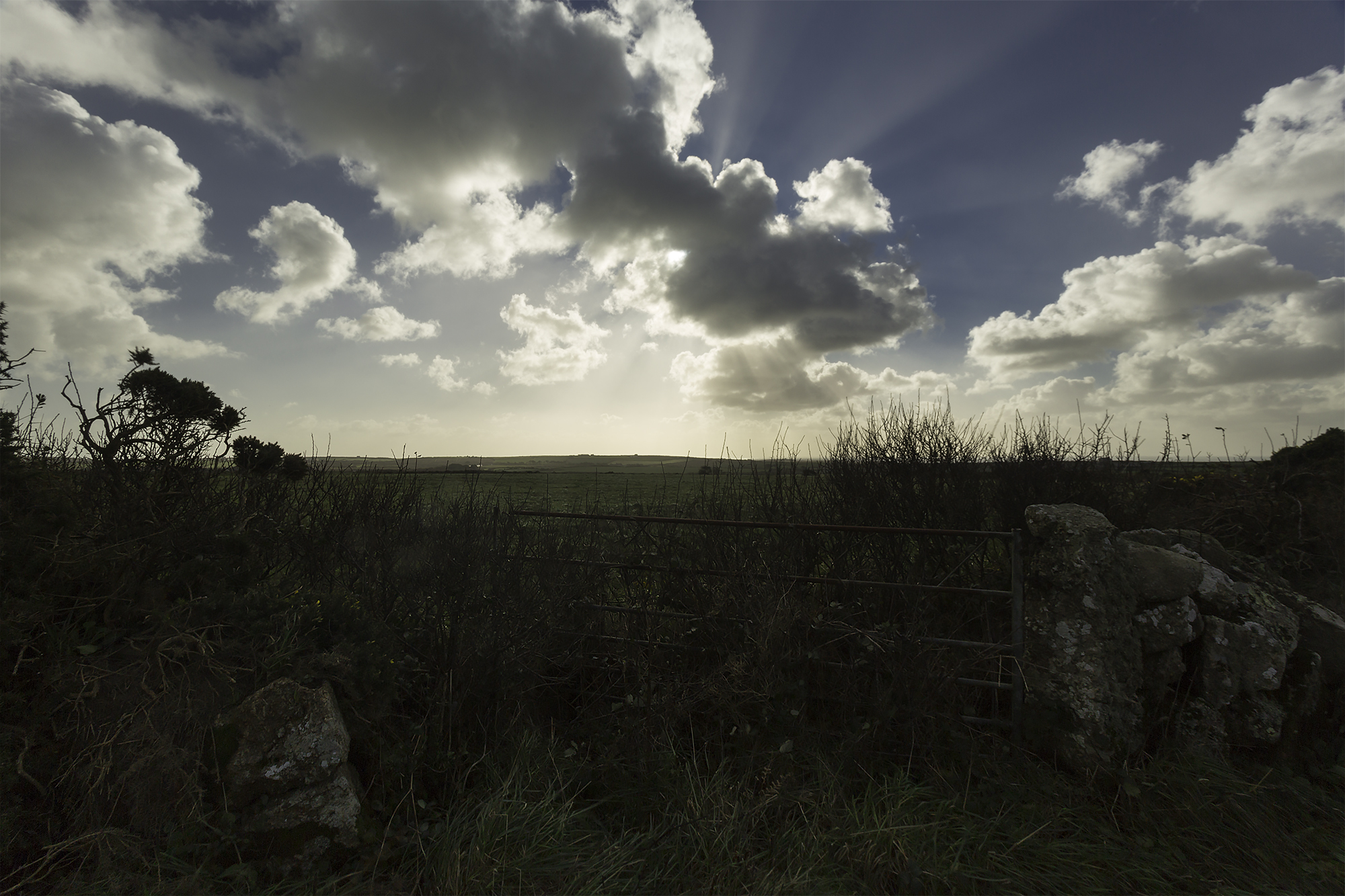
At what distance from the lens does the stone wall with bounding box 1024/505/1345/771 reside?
3.91 m

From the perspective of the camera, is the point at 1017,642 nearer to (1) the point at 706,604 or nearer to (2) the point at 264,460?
(1) the point at 706,604

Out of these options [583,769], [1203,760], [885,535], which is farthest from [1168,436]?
[583,769]

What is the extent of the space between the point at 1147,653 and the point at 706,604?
3051 mm

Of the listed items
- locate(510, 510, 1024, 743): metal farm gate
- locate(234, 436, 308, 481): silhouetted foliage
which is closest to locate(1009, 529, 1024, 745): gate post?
locate(510, 510, 1024, 743): metal farm gate

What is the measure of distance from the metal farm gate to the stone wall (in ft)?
0.69

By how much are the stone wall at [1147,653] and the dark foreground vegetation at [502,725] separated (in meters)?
0.24

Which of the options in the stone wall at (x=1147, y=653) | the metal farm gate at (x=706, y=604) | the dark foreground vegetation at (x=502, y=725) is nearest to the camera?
the dark foreground vegetation at (x=502, y=725)

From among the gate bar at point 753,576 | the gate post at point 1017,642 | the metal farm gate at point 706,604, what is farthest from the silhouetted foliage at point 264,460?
the gate post at point 1017,642

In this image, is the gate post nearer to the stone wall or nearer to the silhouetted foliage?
the stone wall

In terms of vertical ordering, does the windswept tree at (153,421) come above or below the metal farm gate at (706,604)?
above

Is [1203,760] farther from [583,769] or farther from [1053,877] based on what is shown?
[583,769]

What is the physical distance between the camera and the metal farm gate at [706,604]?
13.9 feet

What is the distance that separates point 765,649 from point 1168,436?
7.02 meters

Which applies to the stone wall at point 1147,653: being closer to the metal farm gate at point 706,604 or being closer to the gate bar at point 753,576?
the metal farm gate at point 706,604
